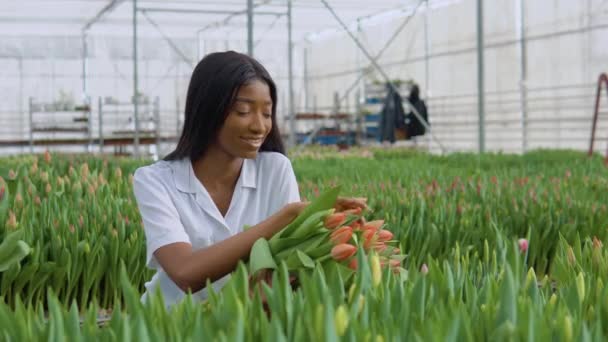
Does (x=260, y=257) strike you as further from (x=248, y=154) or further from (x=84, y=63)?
(x=84, y=63)

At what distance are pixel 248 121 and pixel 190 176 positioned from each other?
182 millimetres

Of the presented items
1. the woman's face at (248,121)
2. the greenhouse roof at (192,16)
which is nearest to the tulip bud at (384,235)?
the woman's face at (248,121)

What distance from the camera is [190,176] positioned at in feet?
5.63

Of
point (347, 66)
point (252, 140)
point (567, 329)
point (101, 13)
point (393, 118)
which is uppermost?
point (101, 13)

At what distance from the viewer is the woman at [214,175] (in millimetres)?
1591

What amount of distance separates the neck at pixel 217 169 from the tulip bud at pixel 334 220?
412 millimetres

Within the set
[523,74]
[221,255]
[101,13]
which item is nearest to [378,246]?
[221,255]

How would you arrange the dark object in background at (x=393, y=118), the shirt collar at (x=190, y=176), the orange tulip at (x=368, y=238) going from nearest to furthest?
the orange tulip at (x=368, y=238)
the shirt collar at (x=190, y=176)
the dark object in background at (x=393, y=118)

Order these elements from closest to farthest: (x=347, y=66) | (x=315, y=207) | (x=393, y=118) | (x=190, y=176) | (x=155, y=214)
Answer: (x=315, y=207) → (x=155, y=214) → (x=190, y=176) → (x=393, y=118) → (x=347, y=66)

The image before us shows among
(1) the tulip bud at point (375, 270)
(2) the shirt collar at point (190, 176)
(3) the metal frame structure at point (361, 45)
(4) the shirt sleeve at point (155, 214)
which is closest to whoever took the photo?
(1) the tulip bud at point (375, 270)

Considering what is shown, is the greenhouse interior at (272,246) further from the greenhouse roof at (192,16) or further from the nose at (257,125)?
the greenhouse roof at (192,16)

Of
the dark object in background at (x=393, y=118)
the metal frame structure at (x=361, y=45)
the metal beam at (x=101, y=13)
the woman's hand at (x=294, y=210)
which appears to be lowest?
the woman's hand at (x=294, y=210)

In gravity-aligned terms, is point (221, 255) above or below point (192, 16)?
below

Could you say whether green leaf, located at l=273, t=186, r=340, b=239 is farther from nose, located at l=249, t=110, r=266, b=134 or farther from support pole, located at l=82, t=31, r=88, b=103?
support pole, located at l=82, t=31, r=88, b=103
